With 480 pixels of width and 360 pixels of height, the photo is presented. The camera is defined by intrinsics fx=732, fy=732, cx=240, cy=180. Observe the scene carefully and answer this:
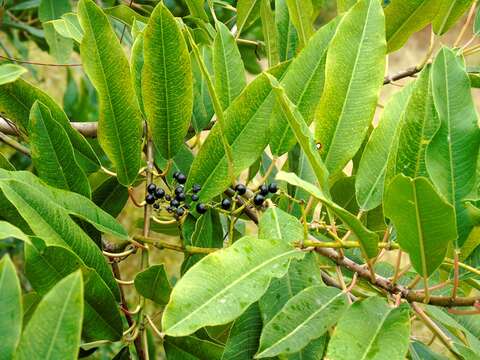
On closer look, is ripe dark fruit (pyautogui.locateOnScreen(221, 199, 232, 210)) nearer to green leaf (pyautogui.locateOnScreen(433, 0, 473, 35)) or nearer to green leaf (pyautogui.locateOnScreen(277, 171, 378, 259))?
green leaf (pyautogui.locateOnScreen(277, 171, 378, 259))

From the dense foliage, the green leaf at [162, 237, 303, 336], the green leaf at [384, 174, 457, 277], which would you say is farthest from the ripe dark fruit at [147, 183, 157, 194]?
the green leaf at [384, 174, 457, 277]

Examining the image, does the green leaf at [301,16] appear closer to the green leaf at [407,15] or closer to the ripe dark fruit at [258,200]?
the green leaf at [407,15]

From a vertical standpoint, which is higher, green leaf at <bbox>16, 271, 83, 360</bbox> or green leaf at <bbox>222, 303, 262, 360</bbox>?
green leaf at <bbox>16, 271, 83, 360</bbox>

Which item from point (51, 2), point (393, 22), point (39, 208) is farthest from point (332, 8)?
point (39, 208)

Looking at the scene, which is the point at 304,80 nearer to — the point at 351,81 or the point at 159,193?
the point at 351,81

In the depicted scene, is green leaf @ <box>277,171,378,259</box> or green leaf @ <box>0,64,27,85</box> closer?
green leaf @ <box>277,171,378,259</box>

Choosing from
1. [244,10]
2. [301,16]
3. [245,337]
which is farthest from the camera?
[244,10]

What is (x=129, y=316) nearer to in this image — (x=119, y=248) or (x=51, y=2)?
(x=119, y=248)

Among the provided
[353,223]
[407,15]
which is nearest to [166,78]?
[353,223]
